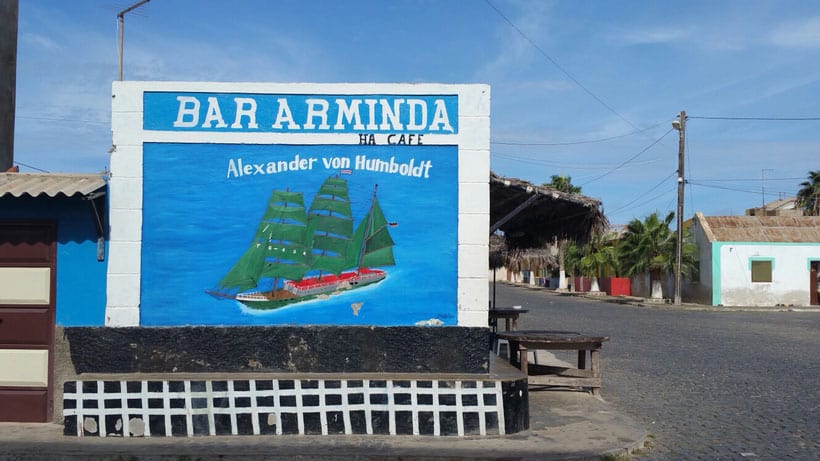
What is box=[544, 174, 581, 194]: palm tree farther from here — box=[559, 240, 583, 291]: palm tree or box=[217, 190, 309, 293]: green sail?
box=[217, 190, 309, 293]: green sail

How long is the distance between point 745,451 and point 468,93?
4455 millimetres

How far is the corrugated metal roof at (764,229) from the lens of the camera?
33.0 m

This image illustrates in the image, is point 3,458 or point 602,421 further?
point 602,421

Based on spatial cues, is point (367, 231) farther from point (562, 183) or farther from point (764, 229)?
point (562, 183)

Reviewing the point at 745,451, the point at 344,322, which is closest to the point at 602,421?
the point at 745,451

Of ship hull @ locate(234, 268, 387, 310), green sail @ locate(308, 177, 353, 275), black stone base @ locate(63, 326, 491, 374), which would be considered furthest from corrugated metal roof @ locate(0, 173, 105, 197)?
green sail @ locate(308, 177, 353, 275)

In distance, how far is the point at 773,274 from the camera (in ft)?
107

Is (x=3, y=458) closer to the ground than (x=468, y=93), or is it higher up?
closer to the ground

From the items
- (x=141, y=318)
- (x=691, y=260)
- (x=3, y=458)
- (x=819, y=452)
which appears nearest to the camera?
(x=3, y=458)

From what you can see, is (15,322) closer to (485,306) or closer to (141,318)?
(141,318)

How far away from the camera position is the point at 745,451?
7008 millimetres

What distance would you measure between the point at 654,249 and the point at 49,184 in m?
31.3

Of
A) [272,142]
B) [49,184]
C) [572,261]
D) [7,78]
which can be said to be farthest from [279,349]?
[572,261]

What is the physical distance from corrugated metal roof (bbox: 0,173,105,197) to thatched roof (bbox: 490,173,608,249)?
4.30 m
